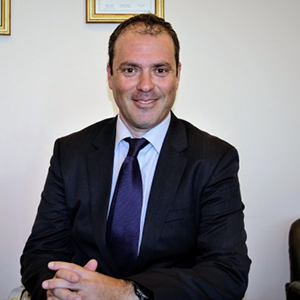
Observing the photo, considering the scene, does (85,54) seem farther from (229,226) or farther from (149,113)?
(229,226)

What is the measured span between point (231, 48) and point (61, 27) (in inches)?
35.0

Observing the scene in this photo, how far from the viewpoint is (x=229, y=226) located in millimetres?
1610

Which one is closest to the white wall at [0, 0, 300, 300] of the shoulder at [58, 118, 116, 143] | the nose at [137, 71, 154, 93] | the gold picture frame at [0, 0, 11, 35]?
the gold picture frame at [0, 0, 11, 35]

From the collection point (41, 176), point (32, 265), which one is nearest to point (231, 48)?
point (41, 176)

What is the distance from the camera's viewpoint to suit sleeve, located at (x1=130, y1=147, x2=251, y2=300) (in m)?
1.44

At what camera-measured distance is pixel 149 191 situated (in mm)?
1745

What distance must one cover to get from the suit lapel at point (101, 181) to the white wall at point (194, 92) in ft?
1.57

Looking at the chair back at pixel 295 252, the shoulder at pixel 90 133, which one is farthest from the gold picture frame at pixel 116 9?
the chair back at pixel 295 252

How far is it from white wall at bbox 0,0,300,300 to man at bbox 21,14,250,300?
0.44 m

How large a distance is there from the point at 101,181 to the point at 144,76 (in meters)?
0.46

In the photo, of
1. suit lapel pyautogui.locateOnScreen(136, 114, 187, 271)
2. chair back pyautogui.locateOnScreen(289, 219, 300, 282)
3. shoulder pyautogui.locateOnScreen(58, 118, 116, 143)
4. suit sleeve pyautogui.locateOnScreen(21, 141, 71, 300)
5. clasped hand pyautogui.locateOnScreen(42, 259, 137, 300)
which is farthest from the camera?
chair back pyautogui.locateOnScreen(289, 219, 300, 282)

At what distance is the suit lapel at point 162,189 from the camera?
1.64 meters

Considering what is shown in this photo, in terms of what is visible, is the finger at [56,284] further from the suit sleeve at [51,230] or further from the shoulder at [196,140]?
the shoulder at [196,140]

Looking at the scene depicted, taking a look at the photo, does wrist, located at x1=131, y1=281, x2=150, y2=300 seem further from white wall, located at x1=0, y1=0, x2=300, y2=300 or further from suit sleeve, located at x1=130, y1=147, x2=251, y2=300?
white wall, located at x1=0, y1=0, x2=300, y2=300
